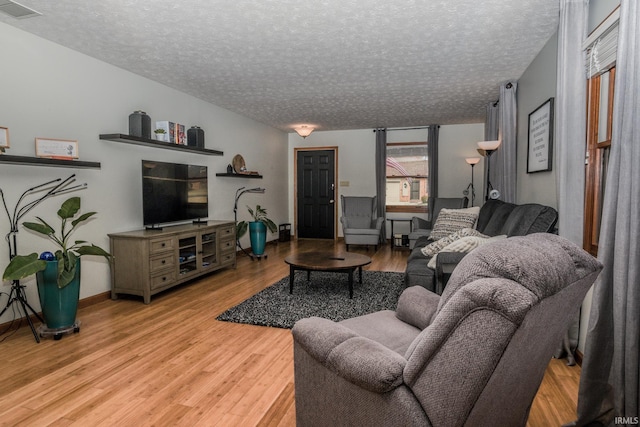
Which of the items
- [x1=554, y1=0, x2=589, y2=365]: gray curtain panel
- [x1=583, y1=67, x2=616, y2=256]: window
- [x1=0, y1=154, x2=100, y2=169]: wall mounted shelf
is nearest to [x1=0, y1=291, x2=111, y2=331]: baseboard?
[x1=0, y1=154, x2=100, y2=169]: wall mounted shelf

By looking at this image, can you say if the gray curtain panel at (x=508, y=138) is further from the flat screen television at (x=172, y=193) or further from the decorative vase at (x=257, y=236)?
the flat screen television at (x=172, y=193)

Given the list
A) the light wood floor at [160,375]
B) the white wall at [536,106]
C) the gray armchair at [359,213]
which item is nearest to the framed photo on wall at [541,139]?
the white wall at [536,106]

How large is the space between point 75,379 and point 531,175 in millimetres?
4187

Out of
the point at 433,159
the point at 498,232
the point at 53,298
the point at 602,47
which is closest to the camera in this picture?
the point at 602,47

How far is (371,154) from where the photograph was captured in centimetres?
794

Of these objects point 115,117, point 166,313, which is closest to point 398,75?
point 115,117

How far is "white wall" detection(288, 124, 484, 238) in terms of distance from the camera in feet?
24.3

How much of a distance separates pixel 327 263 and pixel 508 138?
8.56ft

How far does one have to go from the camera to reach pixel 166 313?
3406 mm

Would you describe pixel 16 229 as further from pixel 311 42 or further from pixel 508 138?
pixel 508 138

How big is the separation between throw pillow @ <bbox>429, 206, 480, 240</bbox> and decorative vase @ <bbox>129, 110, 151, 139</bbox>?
371cm

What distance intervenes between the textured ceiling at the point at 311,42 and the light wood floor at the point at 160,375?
2424 mm

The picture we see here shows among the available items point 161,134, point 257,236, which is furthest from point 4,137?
point 257,236

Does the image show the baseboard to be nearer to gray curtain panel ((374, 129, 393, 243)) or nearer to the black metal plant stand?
the black metal plant stand
